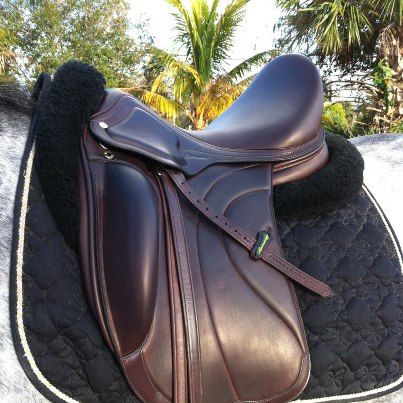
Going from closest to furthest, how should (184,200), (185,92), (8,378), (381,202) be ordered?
(8,378)
(184,200)
(381,202)
(185,92)

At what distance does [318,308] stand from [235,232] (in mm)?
220

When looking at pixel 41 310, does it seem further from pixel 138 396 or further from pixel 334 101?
pixel 334 101

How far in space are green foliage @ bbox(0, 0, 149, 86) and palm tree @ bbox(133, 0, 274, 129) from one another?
429 centimetres

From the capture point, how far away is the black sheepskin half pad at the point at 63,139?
675 millimetres

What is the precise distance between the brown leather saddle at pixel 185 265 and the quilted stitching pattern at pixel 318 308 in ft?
0.13

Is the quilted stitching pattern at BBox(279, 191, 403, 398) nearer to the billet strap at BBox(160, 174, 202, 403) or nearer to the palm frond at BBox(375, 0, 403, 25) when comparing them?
the billet strap at BBox(160, 174, 202, 403)

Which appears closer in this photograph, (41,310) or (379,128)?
(41,310)

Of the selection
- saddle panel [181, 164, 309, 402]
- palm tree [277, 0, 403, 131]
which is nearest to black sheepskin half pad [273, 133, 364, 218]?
saddle panel [181, 164, 309, 402]

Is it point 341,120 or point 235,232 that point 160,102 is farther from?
point 235,232

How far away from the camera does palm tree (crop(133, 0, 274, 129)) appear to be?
314 inches

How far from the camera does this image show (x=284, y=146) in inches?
35.0

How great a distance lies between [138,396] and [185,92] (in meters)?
7.87

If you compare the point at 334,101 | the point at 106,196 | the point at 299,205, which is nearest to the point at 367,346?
the point at 299,205

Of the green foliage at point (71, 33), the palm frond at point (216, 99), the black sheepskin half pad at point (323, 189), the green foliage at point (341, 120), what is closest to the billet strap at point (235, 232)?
the black sheepskin half pad at point (323, 189)
